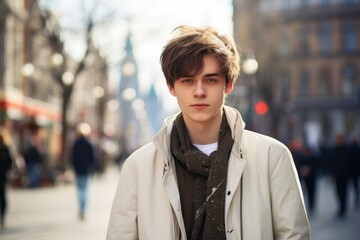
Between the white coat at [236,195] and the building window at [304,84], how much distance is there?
72068 millimetres

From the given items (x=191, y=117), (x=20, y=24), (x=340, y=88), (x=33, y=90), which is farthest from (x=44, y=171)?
(x=340, y=88)

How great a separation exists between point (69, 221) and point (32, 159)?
1188 centimetres

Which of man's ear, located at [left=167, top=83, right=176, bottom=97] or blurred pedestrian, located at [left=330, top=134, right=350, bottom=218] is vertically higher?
man's ear, located at [left=167, top=83, right=176, bottom=97]

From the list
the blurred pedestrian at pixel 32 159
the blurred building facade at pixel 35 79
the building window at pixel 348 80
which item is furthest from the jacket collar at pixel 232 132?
the building window at pixel 348 80

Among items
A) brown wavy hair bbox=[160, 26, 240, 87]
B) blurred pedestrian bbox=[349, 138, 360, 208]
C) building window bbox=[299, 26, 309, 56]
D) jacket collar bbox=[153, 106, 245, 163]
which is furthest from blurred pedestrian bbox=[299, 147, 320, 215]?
building window bbox=[299, 26, 309, 56]

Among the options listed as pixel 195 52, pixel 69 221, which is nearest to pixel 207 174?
pixel 195 52

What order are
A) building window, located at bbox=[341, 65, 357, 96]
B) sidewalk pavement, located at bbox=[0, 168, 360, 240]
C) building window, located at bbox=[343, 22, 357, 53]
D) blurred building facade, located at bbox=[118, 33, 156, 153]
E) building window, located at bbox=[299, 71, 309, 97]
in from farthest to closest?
building window, located at bbox=[299, 71, 309, 97]
building window, located at bbox=[343, 22, 357, 53]
building window, located at bbox=[341, 65, 357, 96]
blurred building facade, located at bbox=[118, 33, 156, 153]
sidewalk pavement, located at bbox=[0, 168, 360, 240]

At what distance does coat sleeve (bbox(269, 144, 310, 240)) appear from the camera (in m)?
3.40

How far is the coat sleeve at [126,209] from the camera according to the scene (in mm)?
3574

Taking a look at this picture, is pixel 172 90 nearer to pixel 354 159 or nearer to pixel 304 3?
A: pixel 354 159

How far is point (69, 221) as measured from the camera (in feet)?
48.4

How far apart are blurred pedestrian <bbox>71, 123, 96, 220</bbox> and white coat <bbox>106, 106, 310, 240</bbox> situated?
11.9 meters

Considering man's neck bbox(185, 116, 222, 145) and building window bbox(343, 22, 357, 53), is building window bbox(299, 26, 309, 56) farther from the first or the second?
man's neck bbox(185, 116, 222, 145)

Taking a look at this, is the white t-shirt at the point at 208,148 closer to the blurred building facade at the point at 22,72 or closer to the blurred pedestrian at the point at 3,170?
the blurred pedestrian at the point at 3,170
